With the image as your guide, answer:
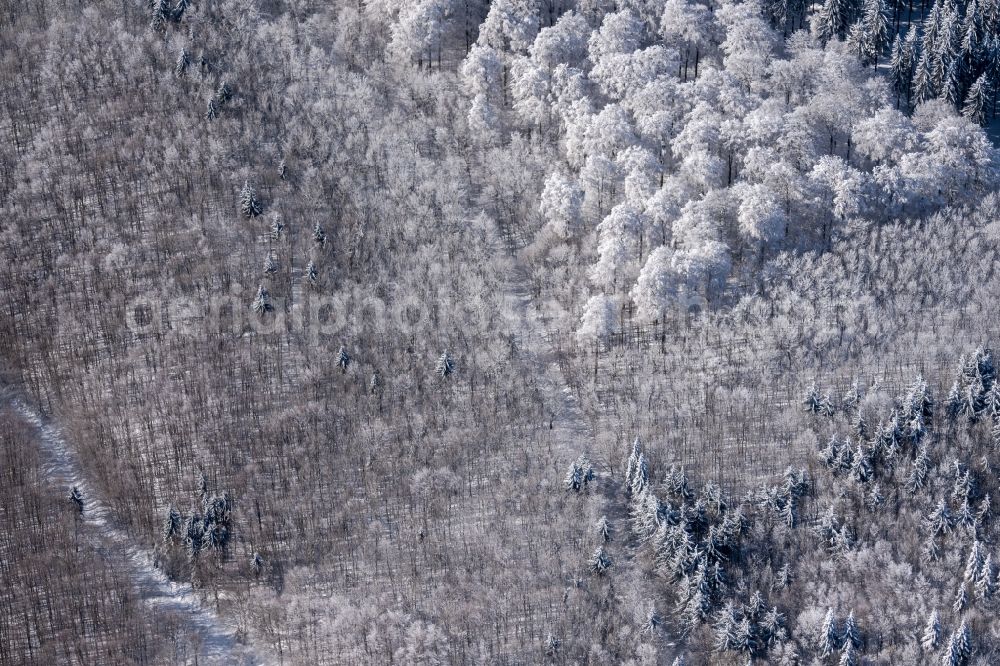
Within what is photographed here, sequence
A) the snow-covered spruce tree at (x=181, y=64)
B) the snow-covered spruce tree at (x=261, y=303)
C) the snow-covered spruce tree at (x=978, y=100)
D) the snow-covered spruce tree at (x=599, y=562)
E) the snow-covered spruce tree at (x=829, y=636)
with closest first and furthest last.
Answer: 1. the snow-covered spruce tree at (x=829, y=636)
2. the snow-covered spruce tree at (x=599, y=562)
3. the snow-covered spruce tree at (x=261, y=303)
4. the snow-covered spruce tree at (x=978, y=100)
5. the snow-covered spruce tree at (x=181, y=64)

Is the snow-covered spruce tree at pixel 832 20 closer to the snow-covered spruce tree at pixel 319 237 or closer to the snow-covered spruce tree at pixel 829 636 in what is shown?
the snow-covered spruce tree at pixel 319 237

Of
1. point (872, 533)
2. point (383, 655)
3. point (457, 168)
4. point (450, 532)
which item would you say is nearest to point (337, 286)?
point (457, 168)

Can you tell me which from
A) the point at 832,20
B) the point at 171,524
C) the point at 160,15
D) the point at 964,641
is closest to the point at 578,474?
the point at 964,641

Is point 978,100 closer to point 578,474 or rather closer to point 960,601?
point 960,601

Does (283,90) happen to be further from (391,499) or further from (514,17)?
(391,499)

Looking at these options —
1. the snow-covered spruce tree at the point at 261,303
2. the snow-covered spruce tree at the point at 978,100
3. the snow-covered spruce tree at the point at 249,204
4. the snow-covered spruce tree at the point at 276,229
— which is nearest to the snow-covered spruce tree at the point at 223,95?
the snow-covered spruce tree at the point at 249,204

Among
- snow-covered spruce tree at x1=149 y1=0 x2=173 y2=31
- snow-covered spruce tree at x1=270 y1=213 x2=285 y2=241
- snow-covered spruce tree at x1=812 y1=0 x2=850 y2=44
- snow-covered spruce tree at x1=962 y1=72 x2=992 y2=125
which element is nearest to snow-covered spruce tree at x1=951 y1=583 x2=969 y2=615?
snow-covered spruce tree at x1=962 y1=72 x2=992 y2=125
